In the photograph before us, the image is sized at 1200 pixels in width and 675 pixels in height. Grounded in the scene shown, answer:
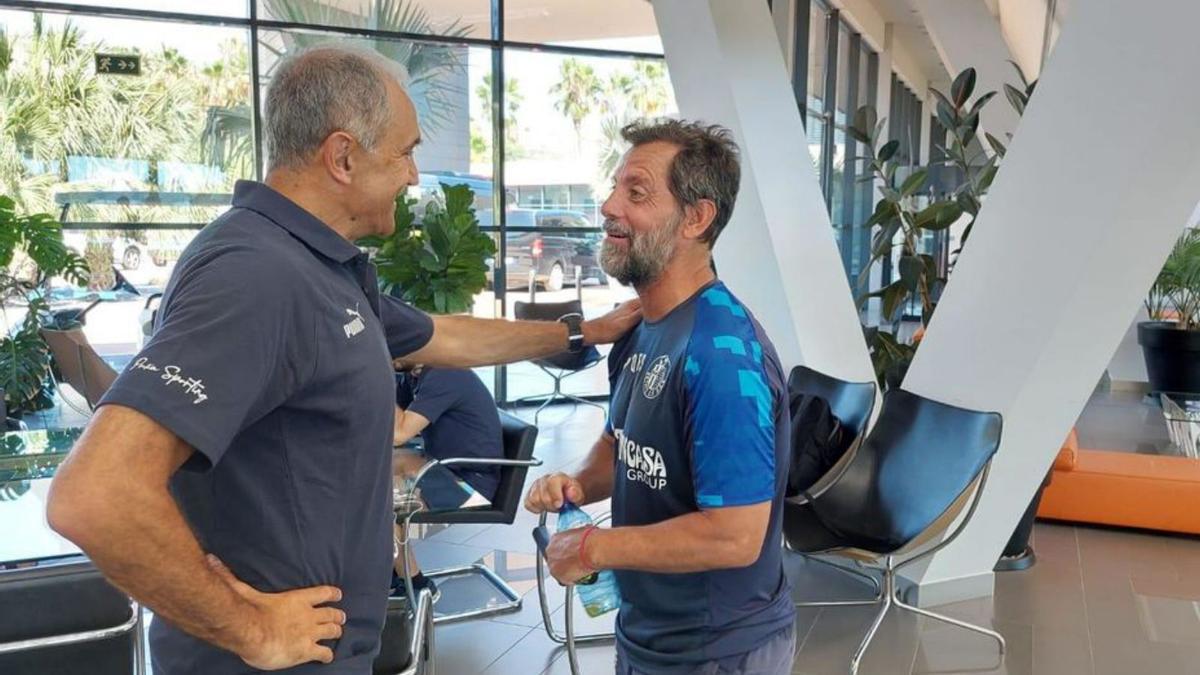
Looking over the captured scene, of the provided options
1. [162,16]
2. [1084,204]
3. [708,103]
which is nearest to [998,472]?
[1084,204]

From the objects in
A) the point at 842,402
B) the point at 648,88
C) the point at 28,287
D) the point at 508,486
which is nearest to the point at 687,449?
the point at 508,486

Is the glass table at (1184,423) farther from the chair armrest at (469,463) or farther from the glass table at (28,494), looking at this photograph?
the glass table at (28,494)

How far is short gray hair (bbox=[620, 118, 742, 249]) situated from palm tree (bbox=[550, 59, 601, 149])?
6.55 metres

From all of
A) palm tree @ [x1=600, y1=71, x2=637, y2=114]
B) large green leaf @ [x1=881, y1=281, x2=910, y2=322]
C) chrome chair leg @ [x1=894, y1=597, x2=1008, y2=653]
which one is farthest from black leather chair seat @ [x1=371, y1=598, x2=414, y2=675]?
palm tree @ [x1=600, y1=71, x2=637, y2=114]

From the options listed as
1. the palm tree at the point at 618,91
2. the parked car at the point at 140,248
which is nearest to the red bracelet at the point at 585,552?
the parked car at the point at 140,248

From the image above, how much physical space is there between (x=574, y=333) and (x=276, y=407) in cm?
113

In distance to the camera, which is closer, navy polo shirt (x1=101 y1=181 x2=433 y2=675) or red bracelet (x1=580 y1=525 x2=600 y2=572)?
navy polo shirt (x1=101 y1=181 x2=433 y2=675)

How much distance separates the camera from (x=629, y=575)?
5.53 feet

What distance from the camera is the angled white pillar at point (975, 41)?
8844 mm

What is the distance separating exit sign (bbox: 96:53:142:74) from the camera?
6.58 meters

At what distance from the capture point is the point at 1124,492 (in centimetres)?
482

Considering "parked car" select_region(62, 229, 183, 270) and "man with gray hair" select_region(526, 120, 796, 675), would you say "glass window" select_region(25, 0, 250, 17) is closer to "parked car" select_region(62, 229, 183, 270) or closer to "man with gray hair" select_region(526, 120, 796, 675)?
"parked car" select_region(62, 229, 183, 270)

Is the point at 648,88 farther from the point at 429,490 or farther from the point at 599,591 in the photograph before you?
the point at 599,591

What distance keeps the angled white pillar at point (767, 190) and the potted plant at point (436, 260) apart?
1.35 m
